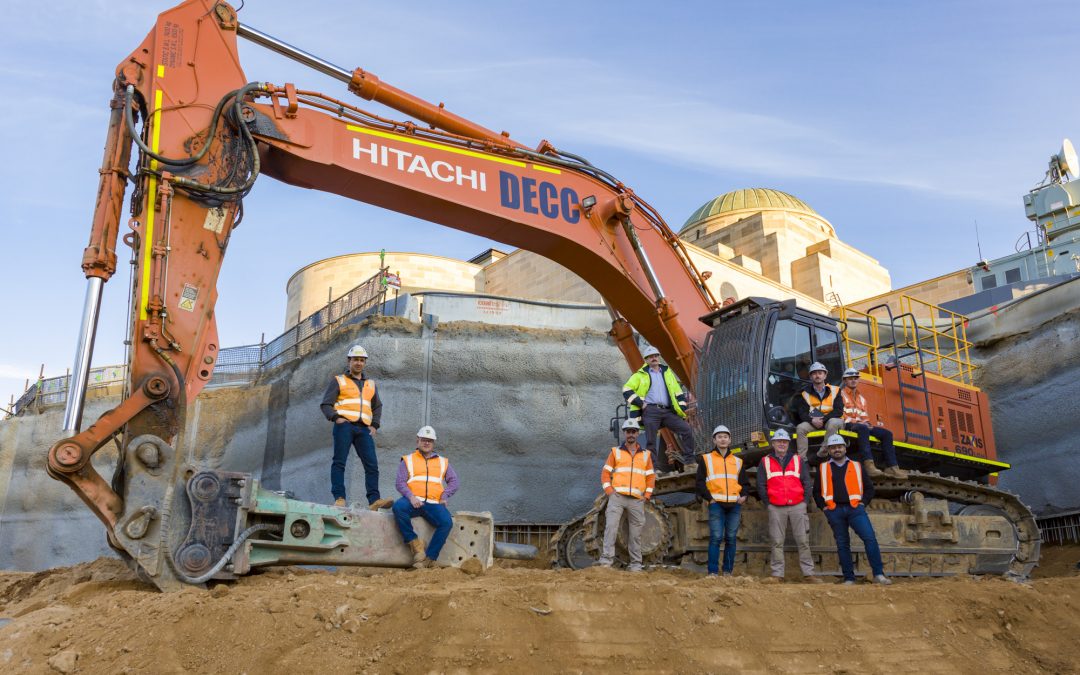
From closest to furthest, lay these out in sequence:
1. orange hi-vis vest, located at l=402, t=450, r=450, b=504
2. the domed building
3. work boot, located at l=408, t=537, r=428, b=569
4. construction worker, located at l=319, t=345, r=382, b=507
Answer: work boot, located at l=408, t=537, r=428, b=569
orange hi-vis vest, located at l=402, t=450, r=450, b=504
construction worker, located at l=319, t=345, r=382, b=507
the domed building

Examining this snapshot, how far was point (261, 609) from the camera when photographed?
6.52 m

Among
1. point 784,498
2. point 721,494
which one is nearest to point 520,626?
point 721,494

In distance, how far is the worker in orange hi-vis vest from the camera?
9234 mm

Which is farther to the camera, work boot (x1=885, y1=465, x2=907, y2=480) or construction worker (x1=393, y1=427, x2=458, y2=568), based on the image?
work boot (x1=885, y1=465, x2=907, y2=480)

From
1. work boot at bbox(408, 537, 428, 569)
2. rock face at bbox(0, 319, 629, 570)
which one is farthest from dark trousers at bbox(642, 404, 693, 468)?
rock face at bbox(0, 319, 629, 570)

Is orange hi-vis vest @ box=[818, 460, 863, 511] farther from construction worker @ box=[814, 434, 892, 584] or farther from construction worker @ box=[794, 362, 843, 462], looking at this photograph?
construction worker @ box=[794, 362, 843, 462]

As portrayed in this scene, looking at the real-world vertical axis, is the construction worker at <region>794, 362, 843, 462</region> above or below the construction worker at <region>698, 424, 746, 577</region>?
above

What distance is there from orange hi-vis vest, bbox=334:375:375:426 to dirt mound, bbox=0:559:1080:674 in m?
1.58

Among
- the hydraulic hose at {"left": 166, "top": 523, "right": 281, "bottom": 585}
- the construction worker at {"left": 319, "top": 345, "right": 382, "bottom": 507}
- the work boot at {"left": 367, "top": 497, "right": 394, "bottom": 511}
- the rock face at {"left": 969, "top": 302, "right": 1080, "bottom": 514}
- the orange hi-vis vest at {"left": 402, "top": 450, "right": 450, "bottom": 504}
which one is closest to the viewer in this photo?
the hydraulic hose at {"left": 166, "top": 523, "right": 281, "bottom": 585}

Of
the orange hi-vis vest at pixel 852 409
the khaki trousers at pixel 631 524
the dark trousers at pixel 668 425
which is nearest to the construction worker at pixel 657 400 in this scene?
the dark trousers at pixel 668 425

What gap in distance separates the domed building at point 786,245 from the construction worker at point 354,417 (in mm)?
20234

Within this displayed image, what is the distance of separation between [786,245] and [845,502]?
877 inches

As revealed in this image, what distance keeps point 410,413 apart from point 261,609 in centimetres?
928

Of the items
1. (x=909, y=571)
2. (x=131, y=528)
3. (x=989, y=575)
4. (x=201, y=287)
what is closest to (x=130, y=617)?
(x=131, y=528)
